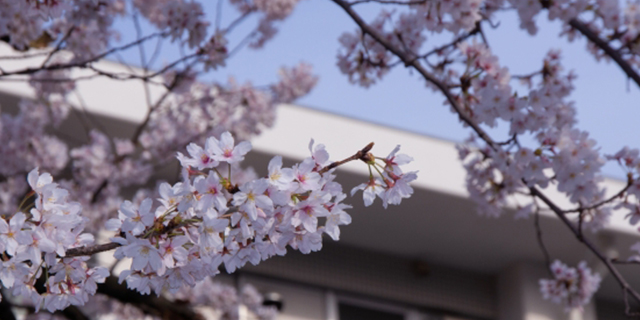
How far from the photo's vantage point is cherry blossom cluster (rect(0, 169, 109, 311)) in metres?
1.34

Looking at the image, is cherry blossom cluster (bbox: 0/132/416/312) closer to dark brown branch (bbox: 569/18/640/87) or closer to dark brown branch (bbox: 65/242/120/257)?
dark brown branch (bbox: 65/242/120/257)

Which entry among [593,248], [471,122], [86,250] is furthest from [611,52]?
[86,250]

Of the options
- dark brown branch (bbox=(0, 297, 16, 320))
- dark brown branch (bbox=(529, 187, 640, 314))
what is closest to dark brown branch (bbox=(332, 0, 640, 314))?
dark brown branch (bbox=(529, 187, 640, 314))

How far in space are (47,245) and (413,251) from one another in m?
5.28

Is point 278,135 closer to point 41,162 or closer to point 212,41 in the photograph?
point 41,162

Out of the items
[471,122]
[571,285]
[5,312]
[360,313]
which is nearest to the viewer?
[471,122]

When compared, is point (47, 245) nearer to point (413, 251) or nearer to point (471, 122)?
point (471, 122)

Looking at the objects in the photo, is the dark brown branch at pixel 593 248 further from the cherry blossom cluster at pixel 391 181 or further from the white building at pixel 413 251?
the white building at pixel 413 251

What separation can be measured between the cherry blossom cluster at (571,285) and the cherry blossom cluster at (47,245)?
2477 mm

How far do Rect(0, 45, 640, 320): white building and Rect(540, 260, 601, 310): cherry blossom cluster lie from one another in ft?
6.58

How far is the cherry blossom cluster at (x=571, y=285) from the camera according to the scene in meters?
3.43

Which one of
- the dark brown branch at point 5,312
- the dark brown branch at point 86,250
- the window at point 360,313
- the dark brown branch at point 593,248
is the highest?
the window at point 360,313

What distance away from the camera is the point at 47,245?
4.36 ft

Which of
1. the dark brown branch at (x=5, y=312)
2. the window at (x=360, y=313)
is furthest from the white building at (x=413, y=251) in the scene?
the dark brown branch at (x=5, y=312)
